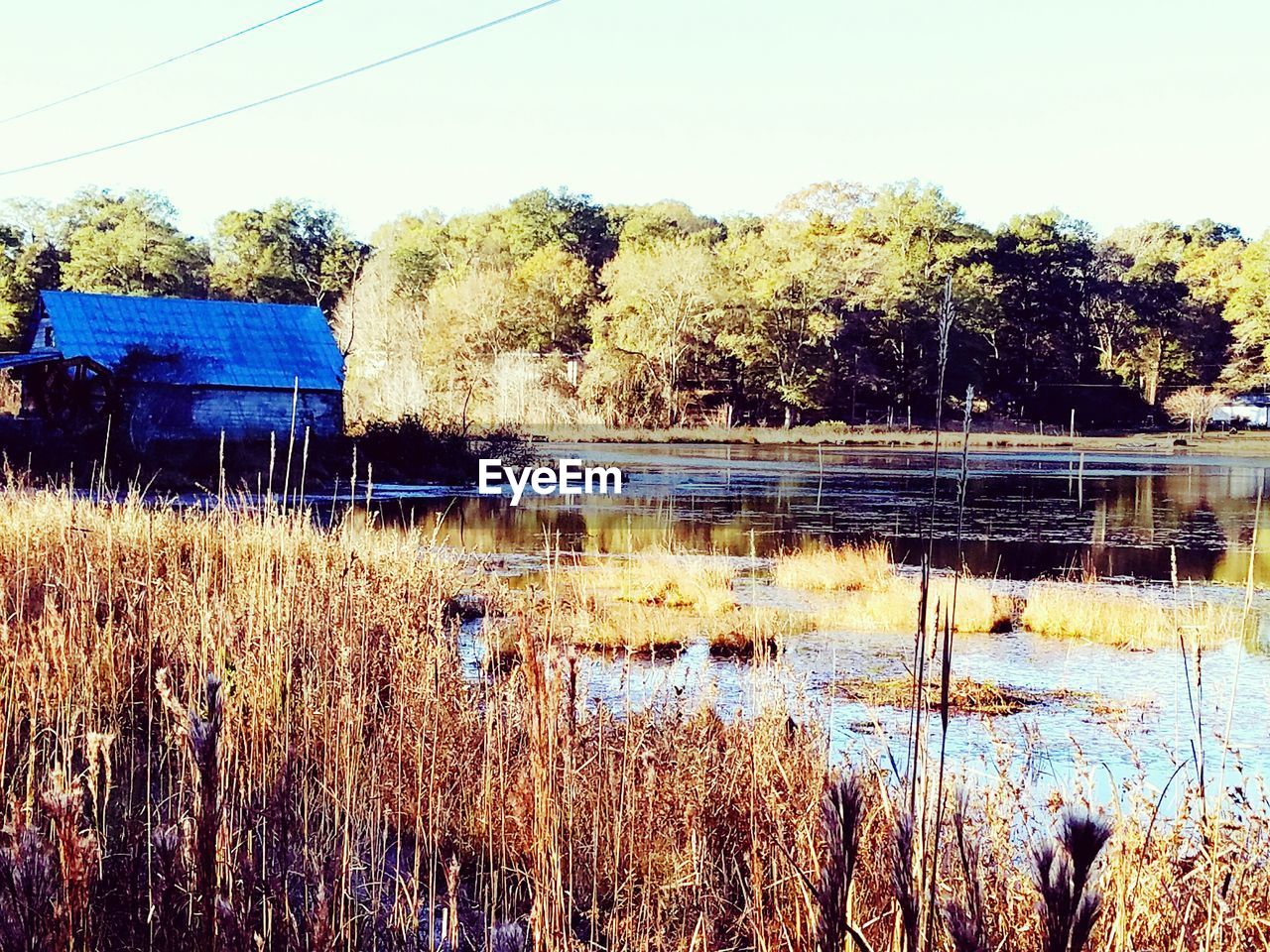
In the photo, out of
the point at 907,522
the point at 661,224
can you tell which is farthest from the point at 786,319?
the point at 907,522

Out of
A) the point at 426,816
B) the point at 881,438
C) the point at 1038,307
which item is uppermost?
the point at 1038,307

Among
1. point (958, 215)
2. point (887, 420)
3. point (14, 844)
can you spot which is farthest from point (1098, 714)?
point (958, 215)

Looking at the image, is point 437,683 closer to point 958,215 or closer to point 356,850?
point 356,850

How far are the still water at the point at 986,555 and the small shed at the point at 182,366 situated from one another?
6.61 m

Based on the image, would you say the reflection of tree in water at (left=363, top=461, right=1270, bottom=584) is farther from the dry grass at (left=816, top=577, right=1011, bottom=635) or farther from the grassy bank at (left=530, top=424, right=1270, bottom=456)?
the grassy bank at (left=530, top=424, right=1270, bottom=456)

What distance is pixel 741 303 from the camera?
5900 cm

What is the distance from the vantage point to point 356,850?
14.6 ft

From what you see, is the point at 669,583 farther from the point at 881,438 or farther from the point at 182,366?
the point at 881,438

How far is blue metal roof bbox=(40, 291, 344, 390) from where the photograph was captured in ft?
106

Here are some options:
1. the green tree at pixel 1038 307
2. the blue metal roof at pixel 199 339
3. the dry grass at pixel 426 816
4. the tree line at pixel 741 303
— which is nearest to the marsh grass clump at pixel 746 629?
the dry grass at pixel 426 816

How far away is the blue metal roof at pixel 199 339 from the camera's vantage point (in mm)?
32438

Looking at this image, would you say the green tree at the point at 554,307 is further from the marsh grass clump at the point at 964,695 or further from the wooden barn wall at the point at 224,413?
the marsh grass clump at the point at 964,695

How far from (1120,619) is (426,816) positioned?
942cm

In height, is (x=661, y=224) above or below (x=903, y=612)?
above
